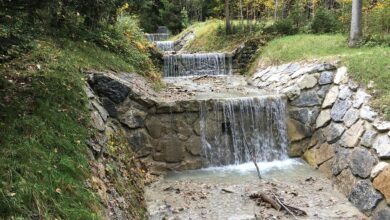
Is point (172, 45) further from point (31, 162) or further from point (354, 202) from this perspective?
point (31, 162)

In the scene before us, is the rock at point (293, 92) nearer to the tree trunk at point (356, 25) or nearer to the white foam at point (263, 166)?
the white foam at point (263, 166)

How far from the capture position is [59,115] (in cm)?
510

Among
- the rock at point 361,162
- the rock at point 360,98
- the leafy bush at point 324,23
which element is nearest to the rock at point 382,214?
the rock at point 361,162

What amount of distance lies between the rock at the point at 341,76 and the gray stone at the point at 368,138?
5.60 ft

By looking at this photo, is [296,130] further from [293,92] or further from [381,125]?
[381,125]

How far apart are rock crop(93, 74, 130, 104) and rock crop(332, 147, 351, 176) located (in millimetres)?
4162

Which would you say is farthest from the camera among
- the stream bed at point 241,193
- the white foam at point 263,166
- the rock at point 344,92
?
the white foam at point 263,166

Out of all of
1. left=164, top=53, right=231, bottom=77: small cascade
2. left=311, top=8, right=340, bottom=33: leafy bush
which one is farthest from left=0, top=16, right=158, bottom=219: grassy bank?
left=311, top=8, right=340, bottom=33: leafy bush

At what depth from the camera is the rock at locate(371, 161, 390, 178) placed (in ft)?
19.5

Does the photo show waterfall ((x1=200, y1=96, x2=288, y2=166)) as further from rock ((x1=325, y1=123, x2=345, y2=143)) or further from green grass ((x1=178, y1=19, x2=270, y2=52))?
green grass ((x1=178, y1=19, x2=270, y2=52))

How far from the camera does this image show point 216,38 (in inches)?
693

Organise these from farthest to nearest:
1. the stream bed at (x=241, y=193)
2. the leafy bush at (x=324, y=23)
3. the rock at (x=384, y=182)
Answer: the leafy bush at (x=324, y=23) < the stream bed at (x=241, y=193) < the rock at (x=384, y=182)

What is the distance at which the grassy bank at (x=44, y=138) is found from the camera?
3.46 m

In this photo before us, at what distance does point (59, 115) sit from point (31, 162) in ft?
4.21
